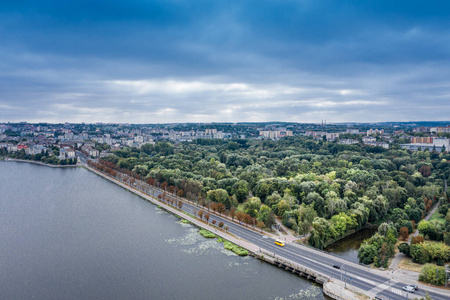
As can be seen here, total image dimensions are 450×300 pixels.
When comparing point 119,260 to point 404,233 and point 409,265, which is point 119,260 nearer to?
point 409,265

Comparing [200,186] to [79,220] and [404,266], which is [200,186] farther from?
[404,266]

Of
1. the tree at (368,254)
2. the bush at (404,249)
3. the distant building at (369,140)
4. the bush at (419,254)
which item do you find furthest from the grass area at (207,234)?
the distant building at (369,140)

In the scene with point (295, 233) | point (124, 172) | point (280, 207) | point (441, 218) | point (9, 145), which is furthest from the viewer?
point (9, 145)

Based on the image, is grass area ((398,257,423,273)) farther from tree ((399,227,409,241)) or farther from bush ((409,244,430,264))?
tree ((399,227,409,241))

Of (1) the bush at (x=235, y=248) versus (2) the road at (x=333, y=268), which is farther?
(1) the bush at (x=235, y=248)

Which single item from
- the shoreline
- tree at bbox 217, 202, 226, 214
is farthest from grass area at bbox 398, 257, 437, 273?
tree at bbox 217, 202, 226, 214

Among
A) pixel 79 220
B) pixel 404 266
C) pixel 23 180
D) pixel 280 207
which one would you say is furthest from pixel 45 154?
pixel 404 266

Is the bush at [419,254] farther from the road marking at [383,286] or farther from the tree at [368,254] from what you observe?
the road marking at [383,286]
